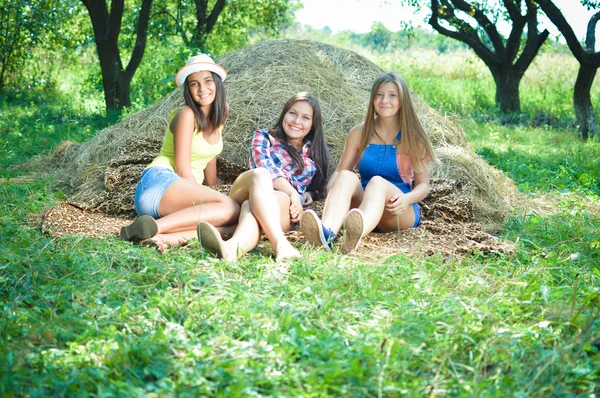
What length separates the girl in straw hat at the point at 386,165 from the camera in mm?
3854

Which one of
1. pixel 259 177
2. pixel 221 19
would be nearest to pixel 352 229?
pixel 259 177

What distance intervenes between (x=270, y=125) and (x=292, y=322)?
→ 333cm

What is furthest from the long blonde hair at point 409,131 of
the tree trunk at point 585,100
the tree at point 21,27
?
the tree at point 21,27

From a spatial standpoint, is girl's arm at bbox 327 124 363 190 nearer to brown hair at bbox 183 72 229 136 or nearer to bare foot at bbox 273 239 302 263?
brown hair at bbox 183 72 229 136

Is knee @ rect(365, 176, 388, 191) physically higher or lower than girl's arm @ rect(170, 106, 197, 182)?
lower

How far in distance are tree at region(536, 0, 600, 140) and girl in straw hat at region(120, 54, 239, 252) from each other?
6692 millimetres

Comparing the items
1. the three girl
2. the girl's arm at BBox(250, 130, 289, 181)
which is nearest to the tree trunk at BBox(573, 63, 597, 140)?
the three girl

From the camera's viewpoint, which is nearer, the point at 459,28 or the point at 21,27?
the point at 21,27

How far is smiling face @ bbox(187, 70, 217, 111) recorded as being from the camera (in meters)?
4.19

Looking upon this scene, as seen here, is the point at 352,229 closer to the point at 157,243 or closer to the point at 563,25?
the point at 157,243

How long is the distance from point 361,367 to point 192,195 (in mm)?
2048

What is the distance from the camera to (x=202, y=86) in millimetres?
4184

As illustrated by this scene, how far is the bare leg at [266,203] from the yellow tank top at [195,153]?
0.52 metres

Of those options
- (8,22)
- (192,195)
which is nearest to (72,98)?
(8,22)
